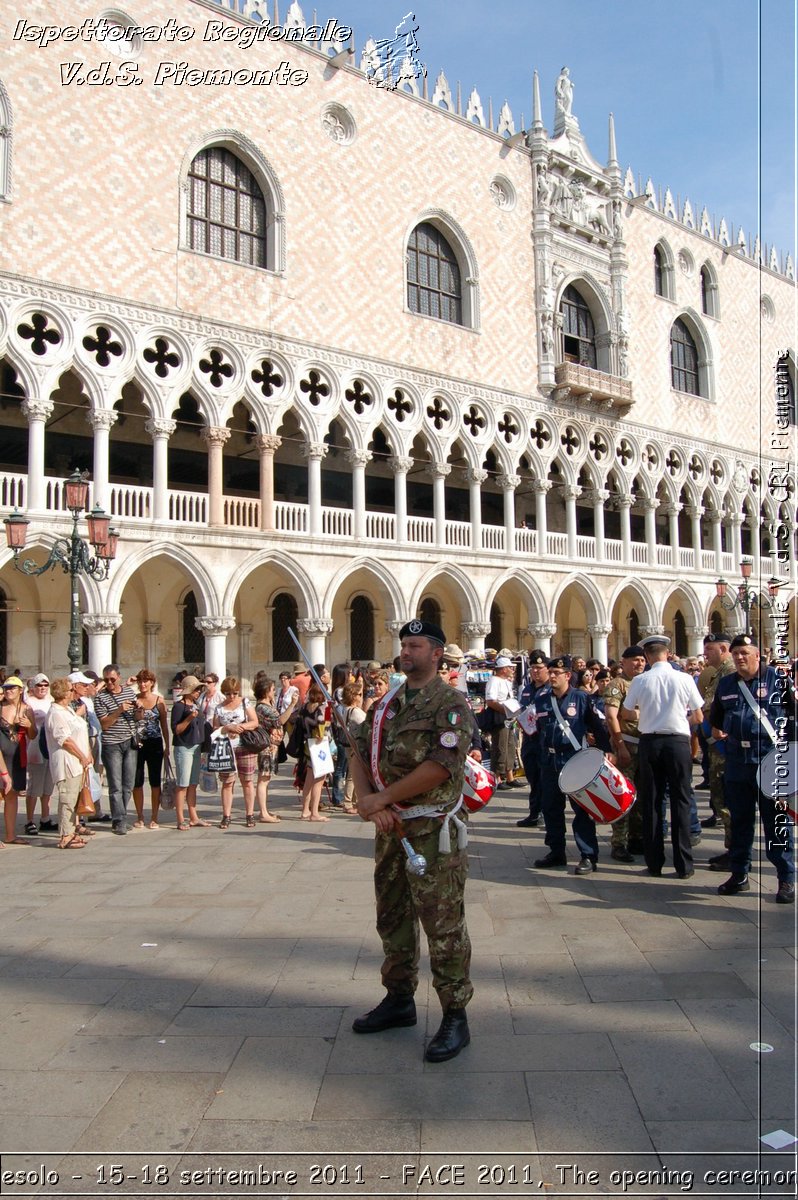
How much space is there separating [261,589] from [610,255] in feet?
47.9

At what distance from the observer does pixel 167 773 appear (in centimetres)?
916

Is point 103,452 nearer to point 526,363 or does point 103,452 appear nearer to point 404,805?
point 526,363

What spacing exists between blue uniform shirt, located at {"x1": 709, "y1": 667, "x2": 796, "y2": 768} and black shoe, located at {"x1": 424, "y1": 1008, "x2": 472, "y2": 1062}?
2.95 meters

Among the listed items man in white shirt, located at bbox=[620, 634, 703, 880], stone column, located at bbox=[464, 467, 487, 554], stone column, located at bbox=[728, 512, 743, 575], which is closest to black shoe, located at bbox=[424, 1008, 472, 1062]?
man in white shirt, located at bbox=[620, 634, 703, 880]

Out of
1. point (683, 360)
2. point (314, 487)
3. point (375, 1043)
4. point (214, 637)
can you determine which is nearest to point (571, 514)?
point (314, 487)

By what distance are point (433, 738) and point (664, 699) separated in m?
3.05

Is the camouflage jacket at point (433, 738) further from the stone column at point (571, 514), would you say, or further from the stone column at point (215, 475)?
the stone column at point (571, 514)

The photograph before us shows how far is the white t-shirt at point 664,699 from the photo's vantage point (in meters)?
6.17

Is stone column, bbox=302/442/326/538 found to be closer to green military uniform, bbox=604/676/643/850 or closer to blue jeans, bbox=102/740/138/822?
blue jeans, bbox=102/740/138/822

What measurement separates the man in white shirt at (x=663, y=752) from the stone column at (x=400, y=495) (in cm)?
1451

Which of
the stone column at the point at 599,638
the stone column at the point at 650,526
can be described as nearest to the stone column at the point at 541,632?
the stone column at the point at 599,638

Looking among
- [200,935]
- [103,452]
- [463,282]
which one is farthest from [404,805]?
[463,282]

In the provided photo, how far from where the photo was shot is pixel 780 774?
5117 millimetres

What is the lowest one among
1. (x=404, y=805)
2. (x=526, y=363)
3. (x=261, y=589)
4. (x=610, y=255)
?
(x=404, y=805)
